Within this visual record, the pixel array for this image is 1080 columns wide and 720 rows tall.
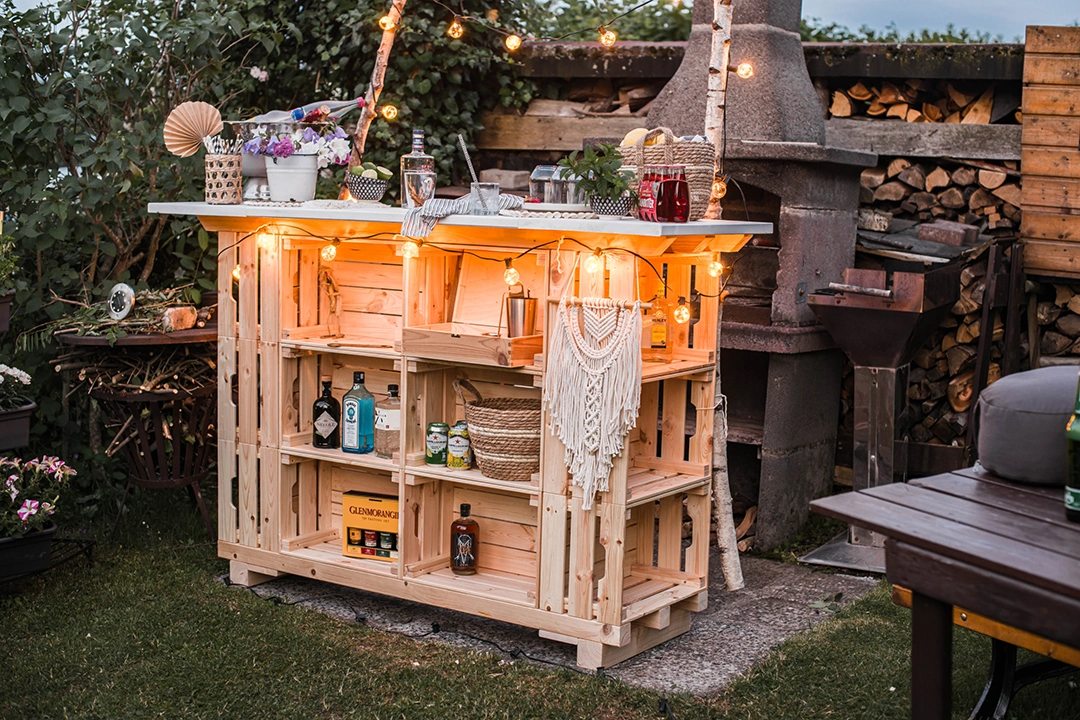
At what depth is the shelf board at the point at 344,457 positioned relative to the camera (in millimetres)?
4324

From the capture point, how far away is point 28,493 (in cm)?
456

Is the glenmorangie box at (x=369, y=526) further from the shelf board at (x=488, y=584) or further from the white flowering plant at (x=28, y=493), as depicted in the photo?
the white flowering plant at (x=28, y=493)

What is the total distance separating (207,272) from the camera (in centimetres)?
576

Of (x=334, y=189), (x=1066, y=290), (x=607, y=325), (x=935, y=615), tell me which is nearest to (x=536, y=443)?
(x=607, y=325)

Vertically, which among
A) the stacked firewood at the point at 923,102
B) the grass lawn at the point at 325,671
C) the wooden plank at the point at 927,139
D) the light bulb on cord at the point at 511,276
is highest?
the stacked firewood at the point at 923,102

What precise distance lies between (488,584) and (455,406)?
0.67 metres

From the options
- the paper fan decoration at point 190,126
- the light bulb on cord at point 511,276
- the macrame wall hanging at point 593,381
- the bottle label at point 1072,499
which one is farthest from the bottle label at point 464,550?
the bottle label at point 1072,499

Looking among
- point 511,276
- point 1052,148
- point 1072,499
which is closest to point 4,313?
point 511,276

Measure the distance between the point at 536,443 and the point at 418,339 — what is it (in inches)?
21.2

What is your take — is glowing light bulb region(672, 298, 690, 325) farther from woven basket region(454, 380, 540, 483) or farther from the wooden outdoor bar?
woven basket region(454, 380, 540, 483)

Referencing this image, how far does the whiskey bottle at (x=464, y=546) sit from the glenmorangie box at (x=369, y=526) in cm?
28

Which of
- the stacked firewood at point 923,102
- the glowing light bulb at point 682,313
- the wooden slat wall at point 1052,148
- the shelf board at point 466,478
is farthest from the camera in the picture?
the stacked firewood at point 923,102

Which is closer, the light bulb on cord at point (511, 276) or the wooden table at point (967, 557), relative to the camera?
the wooden table at point (967, 557)

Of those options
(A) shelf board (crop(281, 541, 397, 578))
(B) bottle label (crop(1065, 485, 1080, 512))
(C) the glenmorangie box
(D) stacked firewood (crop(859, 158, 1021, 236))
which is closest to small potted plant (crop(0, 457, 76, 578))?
(A) shelf board (crop(281, 541, 397, 578))
